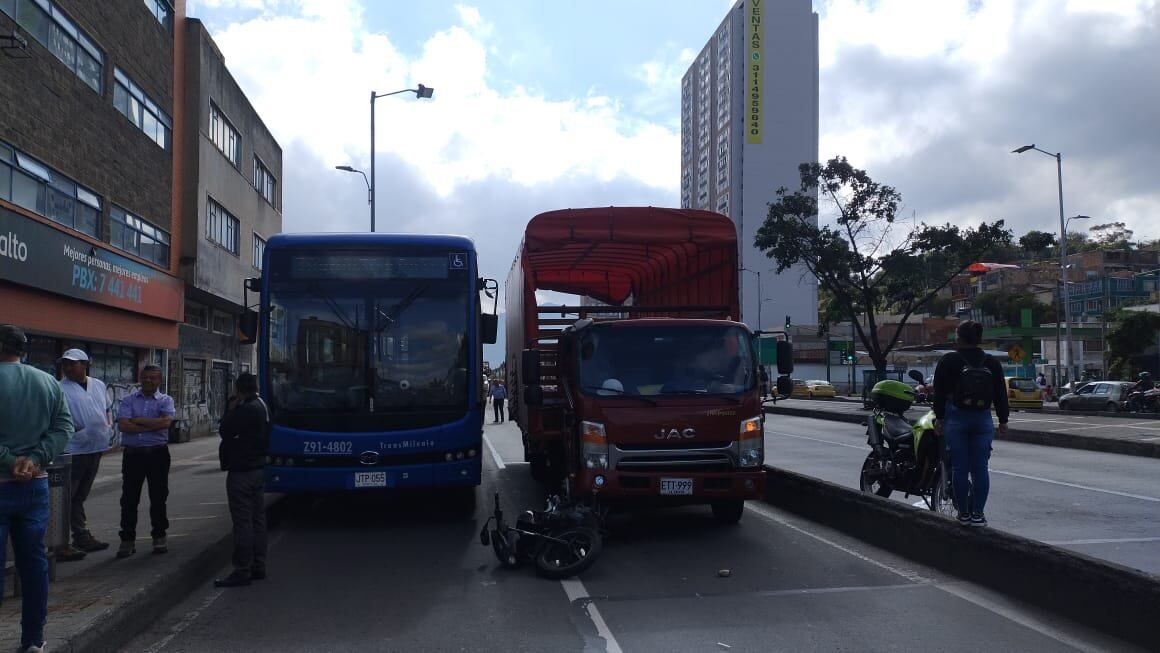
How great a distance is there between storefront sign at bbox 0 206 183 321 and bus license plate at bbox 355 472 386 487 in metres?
9.14

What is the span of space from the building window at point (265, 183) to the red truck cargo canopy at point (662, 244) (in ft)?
84.4

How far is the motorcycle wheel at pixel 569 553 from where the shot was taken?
7.61 meters

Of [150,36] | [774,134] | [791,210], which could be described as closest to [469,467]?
[150,36]

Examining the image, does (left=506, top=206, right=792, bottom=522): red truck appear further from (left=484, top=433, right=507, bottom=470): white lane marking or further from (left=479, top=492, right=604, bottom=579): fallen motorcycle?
(left=484, top=433, right=507, bottom=470): white lane marking

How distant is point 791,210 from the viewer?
125 ft

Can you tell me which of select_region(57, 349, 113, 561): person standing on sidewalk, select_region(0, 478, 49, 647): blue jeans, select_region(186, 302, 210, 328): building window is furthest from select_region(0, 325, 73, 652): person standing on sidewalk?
select_region(186, 302, 210, 328): building window

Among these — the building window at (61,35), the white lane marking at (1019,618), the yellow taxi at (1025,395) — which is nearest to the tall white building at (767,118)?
the yellow taxi at (1025,395)

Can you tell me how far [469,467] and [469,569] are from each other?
226cm

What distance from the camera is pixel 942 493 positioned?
905 centimetres

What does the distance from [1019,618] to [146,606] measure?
588 cm

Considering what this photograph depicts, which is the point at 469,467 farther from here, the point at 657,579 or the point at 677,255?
the point at 677,255

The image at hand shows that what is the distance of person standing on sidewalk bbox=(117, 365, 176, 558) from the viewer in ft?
26.9

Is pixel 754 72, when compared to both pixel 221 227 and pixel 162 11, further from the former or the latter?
pixel 162 11

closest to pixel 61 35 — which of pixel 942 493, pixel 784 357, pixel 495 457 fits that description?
pixel 495 457
